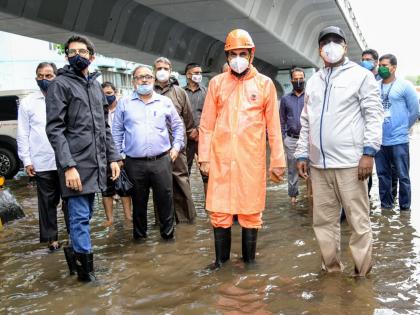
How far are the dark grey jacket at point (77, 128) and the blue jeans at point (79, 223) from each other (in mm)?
95

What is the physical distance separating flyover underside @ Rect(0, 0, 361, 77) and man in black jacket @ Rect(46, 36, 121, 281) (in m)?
3.80

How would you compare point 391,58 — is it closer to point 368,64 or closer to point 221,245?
point 368,64

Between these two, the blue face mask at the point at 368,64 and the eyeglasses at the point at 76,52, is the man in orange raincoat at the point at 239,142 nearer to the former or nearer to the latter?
the eyeglasses at the point at 76,52

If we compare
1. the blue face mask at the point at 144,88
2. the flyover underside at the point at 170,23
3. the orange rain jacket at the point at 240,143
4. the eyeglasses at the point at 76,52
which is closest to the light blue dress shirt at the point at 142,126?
the blue face mask at the point at 144,88

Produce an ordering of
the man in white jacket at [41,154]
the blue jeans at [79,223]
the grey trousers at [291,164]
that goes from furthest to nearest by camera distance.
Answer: the grey trousers at [291,164], the man in white jacket at [41,154], the blue jeans at [79,223]

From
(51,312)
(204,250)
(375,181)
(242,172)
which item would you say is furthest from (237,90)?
(375,181)

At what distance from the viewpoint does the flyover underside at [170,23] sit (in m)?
8.27

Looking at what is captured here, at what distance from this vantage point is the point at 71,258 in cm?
426

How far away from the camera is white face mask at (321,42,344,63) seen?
3.92m

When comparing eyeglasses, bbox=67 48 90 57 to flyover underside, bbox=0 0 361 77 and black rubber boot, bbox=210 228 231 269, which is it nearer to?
black rubber boot, bbox=210 228 231 269

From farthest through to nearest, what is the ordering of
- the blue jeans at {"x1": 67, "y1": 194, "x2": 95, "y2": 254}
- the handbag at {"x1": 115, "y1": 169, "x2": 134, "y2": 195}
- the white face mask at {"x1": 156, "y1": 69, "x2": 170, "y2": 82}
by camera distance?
the white face mask at {"x1": 156, "y1": 69, "x2": 170, "y2": 82}, the handbag at {"x1": 115, "y1": 169, "x2": 134, "y2": 195}, the blue jeans at {"x1": 67, "y1": 194, "x2": 95, "y2": 254}

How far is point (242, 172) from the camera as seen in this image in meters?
4.16

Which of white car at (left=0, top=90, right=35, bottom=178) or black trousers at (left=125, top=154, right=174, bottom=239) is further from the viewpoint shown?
white car at (left=0, top=90, right=35, bottom=178)

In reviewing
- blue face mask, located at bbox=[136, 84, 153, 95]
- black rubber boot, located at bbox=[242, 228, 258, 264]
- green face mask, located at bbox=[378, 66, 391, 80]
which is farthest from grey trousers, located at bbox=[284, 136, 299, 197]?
black rubber boot, located at bbox=[242, 228, 258, 264]
